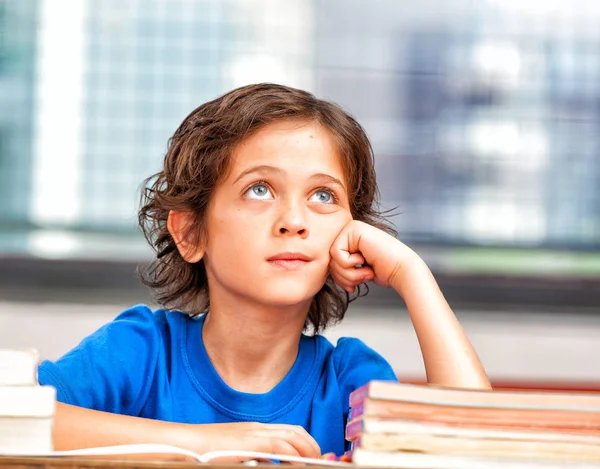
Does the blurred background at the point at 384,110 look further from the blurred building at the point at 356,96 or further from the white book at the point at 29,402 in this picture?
the white book at the point at 29,402

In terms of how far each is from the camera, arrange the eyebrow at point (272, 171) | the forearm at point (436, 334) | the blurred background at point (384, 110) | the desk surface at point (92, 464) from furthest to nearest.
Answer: the blurred background at point (384, 110) < the eyebrow at point (272, 171) < the forearm at point (436, 334) < the desk surface at point (92, 464)

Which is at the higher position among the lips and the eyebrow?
the eyebrow

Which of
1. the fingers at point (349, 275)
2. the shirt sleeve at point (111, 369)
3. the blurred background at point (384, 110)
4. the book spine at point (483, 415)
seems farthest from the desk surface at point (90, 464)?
the blurred background at point (384, 110)

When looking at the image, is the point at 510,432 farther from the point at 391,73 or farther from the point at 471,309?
the point at 391,73

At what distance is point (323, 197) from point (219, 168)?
155 millimetres

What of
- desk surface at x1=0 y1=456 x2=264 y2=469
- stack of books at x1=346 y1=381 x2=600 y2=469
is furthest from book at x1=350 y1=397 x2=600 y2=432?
desk surface at x1=0 y1=456 x2=264 y2=469

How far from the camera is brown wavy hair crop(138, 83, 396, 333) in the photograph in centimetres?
115

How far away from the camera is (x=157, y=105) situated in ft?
8.15

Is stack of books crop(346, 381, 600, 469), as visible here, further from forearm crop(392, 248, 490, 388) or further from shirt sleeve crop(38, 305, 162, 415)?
shirt sleeve crop(38, 305, 162, 415)

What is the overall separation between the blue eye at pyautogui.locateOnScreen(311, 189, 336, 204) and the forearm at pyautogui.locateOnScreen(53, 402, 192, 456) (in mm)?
364

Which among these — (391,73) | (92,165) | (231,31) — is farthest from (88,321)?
(391,73)

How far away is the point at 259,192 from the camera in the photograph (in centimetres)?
107

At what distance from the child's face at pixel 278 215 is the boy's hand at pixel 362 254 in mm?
14

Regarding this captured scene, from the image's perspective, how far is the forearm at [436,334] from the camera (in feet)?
3.13
